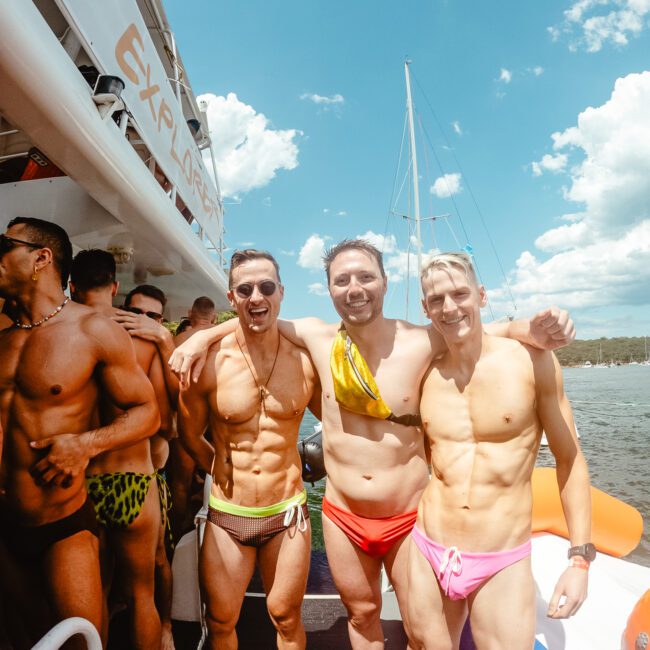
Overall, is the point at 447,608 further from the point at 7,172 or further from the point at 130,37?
the point at 130,37

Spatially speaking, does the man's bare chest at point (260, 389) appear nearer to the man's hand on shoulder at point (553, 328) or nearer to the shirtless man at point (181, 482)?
the man's hand on shoulder at point (553, 328)

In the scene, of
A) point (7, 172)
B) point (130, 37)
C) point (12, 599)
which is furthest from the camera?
point (130, 37)

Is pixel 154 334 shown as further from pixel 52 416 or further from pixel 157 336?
pixel 52 416

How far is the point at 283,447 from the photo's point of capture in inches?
88.5

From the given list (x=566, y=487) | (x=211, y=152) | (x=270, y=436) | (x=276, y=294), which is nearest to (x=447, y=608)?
Answer: (x=566, y=487)

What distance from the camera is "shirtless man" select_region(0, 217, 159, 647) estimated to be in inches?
66.7

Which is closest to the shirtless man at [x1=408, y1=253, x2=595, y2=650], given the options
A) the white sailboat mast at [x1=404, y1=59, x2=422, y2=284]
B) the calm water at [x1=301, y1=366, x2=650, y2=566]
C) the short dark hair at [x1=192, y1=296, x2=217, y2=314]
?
the short dark hair at [x1=192, y1=296, x2=217, y2=314]

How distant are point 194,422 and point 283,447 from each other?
53cm

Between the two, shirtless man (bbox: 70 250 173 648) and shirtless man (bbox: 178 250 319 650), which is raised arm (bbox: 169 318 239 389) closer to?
shirtless man (bbox: 178 250 319 650)

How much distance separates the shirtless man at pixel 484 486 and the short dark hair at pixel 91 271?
176 cm

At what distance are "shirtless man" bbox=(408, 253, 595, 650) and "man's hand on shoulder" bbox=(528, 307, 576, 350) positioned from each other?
0.10m

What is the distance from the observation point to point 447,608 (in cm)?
185

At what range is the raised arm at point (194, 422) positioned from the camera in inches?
91.7

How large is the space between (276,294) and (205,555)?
137 centimetres
